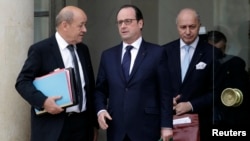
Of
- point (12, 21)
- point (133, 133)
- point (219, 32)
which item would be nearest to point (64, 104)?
point (133, 133)

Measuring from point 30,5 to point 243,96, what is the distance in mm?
2236

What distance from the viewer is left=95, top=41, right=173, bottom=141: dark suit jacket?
4.31 metres

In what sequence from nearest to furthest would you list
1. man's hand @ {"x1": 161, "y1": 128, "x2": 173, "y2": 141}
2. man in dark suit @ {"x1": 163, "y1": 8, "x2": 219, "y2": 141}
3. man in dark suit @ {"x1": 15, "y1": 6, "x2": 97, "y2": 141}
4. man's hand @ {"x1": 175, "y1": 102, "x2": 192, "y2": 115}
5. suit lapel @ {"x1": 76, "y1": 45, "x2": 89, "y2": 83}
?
man's hand @ {"x1": 161, "y1": 128, "x2": 173, "y2": 141} < man in dark suit @ {"x1": 15, "y1": 6, "x2": 97, "y2": 141} < suit lapel @ {"x1": 76, "y1": 45, "x2": 89, "y2": 83} < man's hand @ {"x1": 175, "y1": 102, "x2": 192, "y2": 115} < man in dark suit @ {"x1": 163, "y1": 8, "x2": 219, "y2": 141}

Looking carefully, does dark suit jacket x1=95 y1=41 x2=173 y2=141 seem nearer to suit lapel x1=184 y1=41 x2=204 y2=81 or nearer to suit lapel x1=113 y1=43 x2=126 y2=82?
suit lapel x1=113 y1=43 x2=126 y2=82

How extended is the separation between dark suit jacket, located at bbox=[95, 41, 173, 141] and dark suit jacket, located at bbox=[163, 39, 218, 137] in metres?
0.56

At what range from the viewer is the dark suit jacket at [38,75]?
A: 4375mm

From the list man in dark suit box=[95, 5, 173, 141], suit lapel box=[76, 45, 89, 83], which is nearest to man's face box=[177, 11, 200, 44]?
man in dark suit box=[95, 5, 173, 141]

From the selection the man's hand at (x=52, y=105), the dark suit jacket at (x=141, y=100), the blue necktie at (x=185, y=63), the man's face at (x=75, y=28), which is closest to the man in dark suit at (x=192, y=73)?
the blue necktie at (x=185, y=63)

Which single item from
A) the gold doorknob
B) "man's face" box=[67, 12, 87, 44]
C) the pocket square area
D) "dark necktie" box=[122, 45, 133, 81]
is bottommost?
the gold doorknob

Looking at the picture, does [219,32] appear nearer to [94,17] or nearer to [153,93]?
[153,93]

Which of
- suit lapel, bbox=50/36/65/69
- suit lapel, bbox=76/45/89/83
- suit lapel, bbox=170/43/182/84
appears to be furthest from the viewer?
suit lapel, bbox=170/43/182/84

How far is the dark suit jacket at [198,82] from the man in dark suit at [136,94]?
0.56 metres

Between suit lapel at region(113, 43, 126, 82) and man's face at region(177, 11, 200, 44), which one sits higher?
A: man's face at region(177, 11, 200, 44)

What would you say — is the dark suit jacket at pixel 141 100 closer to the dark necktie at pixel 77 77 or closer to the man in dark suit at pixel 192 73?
the dark necktie at pixel 77 77
